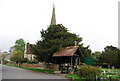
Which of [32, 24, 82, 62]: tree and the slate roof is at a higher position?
[32, 24, 82, 62]: tree

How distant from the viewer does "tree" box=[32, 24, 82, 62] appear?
2984cm

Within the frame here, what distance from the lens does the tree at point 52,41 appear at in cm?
2984

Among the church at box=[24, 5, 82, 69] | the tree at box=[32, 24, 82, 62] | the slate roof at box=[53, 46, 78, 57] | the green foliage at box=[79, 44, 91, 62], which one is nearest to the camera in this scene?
A: the slate roof at box=[53, 46, 78, 57]

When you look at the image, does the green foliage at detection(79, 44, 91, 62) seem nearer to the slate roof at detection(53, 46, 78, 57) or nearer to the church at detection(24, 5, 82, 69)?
the church at detection(24, 5, 82, 69)

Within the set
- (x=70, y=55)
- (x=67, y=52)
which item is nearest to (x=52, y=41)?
(x=67, y=52)

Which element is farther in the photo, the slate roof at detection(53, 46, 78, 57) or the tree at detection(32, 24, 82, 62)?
the tree at detection(32, 24, 82, 62)

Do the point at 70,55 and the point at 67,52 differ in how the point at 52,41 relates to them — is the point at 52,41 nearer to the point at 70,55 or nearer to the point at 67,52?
the point at 67,52

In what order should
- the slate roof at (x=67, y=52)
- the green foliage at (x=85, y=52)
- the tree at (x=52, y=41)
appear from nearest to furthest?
the slate roof at (x=67, y=52), the tree at (x=52, y=41), the green foliage at (x=85, y=52)

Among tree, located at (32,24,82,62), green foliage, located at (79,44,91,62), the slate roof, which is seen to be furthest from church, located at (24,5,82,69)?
green foliage, located at (79,44,91,62)

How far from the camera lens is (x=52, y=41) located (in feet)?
99.3

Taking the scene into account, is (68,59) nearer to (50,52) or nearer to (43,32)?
(50,52)

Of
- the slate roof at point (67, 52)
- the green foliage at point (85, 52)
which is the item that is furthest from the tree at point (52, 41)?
the green foliage at point (85, 52)

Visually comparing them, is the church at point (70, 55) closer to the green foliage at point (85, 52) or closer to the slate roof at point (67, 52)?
the slate roof at point (67, 52)

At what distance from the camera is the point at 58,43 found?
1201 inches
